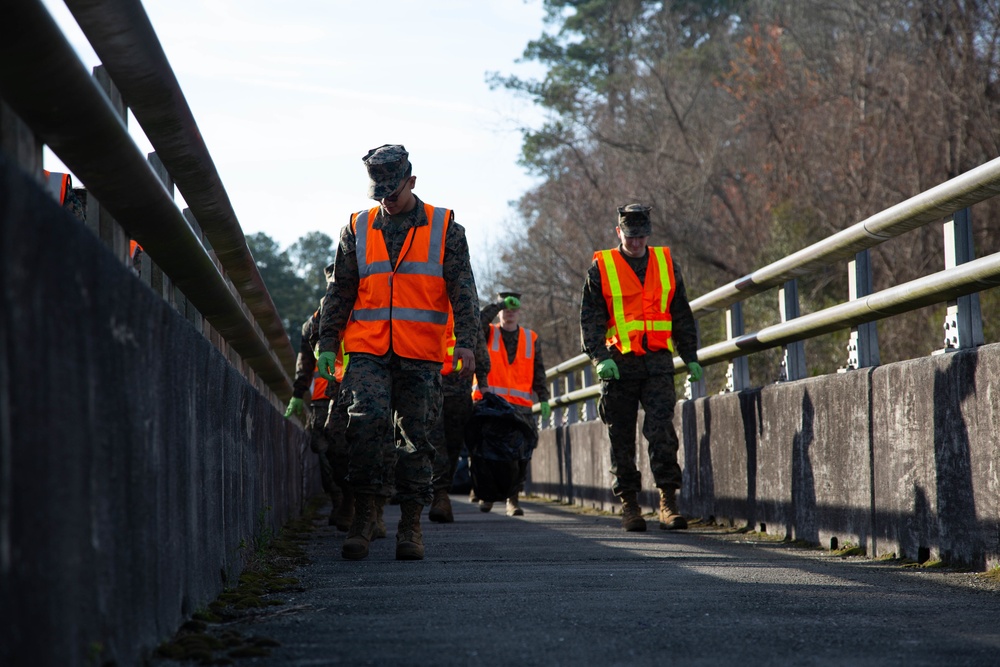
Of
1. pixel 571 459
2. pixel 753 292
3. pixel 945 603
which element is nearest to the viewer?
pixel 945 603

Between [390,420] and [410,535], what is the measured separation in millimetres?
568

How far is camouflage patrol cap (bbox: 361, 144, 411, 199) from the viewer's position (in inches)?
257

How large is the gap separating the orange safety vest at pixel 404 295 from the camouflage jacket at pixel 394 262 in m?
0.05

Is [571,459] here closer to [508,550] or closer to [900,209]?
[508,550]

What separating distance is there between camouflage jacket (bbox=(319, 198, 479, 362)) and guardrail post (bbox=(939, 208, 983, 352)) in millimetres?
2236

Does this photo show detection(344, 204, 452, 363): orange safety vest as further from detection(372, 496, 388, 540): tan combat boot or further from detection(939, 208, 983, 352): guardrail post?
detection(939, 208, 983, 352): guardrail post

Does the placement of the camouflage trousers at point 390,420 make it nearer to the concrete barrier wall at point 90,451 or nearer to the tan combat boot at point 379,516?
the tan combat boot at point 379,516

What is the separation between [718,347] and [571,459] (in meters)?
5.41

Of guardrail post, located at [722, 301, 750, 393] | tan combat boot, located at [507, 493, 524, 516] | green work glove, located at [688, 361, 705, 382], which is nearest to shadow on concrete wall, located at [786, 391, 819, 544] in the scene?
guardrail post, located at [722, 301, 750, 393]

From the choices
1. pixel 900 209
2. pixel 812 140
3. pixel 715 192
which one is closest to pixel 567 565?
pixel 900 209

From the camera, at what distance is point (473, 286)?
269 inches

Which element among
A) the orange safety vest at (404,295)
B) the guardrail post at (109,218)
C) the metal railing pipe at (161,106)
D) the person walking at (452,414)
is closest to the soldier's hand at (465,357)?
the orange safety vest at (404,295)

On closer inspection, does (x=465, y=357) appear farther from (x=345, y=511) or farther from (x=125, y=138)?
(x=125, y=138)

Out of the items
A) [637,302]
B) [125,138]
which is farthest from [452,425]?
[125,138]
